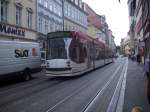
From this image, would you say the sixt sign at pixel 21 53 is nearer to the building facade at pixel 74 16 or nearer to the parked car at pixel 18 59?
the parked car at pixel 18 59

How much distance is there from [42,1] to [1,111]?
1395 inches

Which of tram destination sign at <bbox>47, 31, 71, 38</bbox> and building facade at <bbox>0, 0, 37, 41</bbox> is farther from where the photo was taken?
building facade at <bbox>0, 0, 37, 41</bbox>

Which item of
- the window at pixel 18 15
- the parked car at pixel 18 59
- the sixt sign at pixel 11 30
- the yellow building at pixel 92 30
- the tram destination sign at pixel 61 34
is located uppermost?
the yellow building at pixel 92 30

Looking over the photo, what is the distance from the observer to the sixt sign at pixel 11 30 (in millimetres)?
32581

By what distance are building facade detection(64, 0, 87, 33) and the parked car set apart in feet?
117

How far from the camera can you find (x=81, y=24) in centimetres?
7494

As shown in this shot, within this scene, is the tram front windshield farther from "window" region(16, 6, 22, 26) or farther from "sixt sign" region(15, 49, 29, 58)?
"window" region(16, 6, 22, 26)

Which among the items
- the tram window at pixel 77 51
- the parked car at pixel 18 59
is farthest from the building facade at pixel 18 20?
the tram window at pixel 77 51

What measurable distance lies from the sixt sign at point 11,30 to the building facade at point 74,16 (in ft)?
73.9

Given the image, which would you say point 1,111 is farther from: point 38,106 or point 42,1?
point 42,1

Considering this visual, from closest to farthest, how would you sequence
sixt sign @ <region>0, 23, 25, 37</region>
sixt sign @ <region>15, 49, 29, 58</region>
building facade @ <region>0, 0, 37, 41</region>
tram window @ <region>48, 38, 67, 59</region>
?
sixt sign @ <region>15, 49, 29, 58</region>
tram window @ <region>48, 38, 67, 59</region>
sixt sign @ <region>0, 23, 25, 37</region>
building facade @ <region>0, 0, 37, 41</region>

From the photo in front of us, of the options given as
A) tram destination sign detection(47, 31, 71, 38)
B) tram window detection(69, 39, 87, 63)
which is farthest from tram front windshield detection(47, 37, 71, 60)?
tram window detection(69, 39, 87, 63)

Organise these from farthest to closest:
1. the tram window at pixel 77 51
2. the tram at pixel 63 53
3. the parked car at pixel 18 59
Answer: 1. the tram window at pixel 77 51
2. the tram at pixel 63 53
3. the parked car at pixel 18 59

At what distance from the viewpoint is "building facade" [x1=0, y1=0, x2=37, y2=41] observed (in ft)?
110
